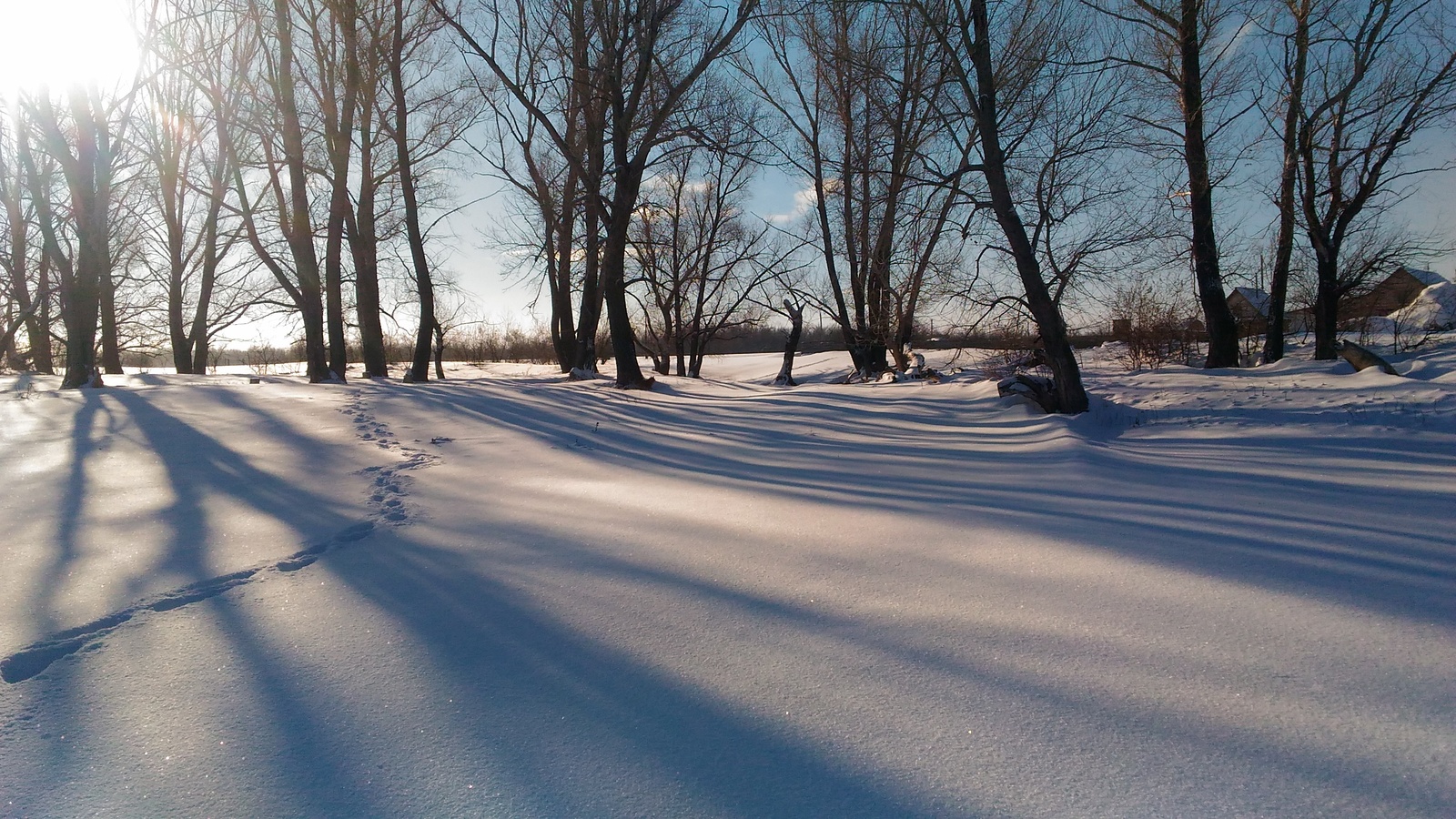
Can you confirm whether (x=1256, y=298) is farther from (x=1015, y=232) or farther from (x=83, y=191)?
(x=83, y=191)

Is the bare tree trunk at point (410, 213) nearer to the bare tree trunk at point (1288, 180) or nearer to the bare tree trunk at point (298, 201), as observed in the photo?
the bare tree trunk at point (298, 201)

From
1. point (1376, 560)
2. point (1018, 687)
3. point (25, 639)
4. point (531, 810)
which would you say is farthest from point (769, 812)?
point (1376, 560)

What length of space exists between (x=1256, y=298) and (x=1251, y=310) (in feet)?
0.82

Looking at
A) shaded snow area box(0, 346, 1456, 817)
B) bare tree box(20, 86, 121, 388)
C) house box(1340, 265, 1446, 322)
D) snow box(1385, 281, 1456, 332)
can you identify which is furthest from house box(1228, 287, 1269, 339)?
bare tree box(20, 86, 121, 388)

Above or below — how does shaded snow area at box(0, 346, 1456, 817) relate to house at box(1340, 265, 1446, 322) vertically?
below

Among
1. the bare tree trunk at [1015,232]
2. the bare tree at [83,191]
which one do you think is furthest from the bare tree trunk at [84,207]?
the bare tree trunk at [1015,232]

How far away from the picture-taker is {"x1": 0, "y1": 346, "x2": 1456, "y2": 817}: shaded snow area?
3.92 feet

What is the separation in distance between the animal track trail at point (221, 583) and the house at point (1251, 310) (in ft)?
49.2

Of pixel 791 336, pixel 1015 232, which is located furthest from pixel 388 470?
pixel 791 336

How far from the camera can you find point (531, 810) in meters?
1.13

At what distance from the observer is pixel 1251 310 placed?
43.9 feet

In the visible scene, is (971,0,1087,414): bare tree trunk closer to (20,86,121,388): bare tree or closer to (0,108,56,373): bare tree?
(20,86,121,388): bare tree

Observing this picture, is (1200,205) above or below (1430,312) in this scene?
above

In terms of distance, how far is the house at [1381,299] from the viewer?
35.7ft
